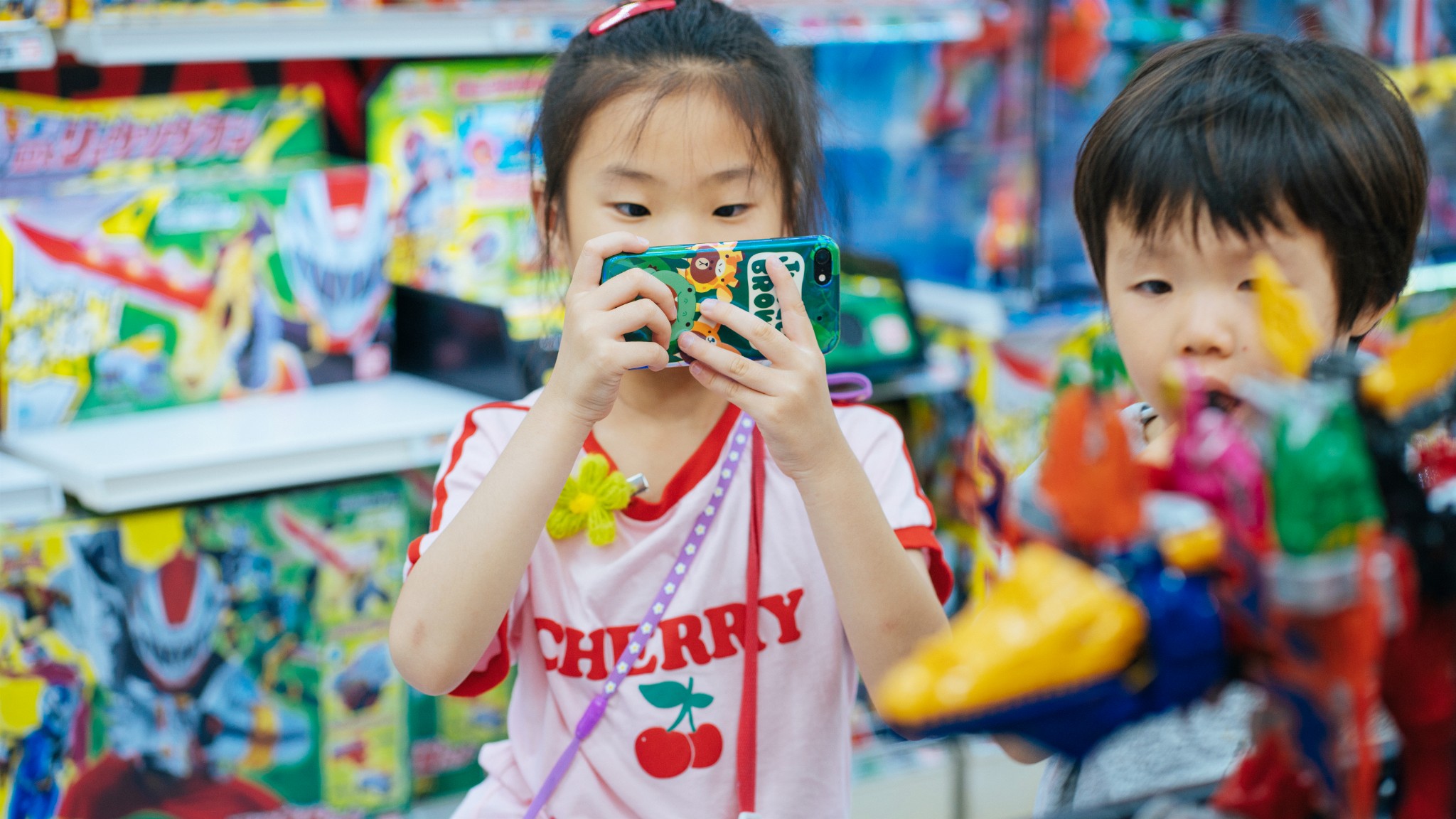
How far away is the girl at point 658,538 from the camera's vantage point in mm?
795

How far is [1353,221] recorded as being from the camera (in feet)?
2.05

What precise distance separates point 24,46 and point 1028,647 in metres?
1.42

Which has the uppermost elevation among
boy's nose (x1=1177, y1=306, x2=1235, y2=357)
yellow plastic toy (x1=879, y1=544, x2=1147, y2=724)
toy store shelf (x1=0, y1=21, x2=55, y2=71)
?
toy store shelf (x1=0, y1=21, x2=55, y2=71)

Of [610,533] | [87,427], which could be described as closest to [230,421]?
[87,427]

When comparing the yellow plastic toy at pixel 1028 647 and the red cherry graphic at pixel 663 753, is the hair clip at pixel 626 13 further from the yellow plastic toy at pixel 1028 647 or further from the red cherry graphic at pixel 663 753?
the yellow plastic toy at pixel 1028 647

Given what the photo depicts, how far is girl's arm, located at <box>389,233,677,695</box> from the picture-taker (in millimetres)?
773

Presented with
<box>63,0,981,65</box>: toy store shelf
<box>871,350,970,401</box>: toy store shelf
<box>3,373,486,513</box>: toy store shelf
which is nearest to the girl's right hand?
<box>63,0,981,65</box>: toy store shelf

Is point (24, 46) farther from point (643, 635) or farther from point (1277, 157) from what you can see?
point (1277, 157)

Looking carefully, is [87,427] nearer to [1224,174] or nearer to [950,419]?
[950,419]

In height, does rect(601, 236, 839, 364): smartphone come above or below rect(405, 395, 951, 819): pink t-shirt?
above

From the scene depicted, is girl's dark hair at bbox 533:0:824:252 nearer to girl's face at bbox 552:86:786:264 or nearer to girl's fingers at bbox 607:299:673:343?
girl's face at bbox 552:86:786:264

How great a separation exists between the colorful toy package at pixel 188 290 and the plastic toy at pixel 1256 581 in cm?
136

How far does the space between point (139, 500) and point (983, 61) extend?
141cm

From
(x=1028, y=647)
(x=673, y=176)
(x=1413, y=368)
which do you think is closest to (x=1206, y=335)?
(x=1413, y=368)
